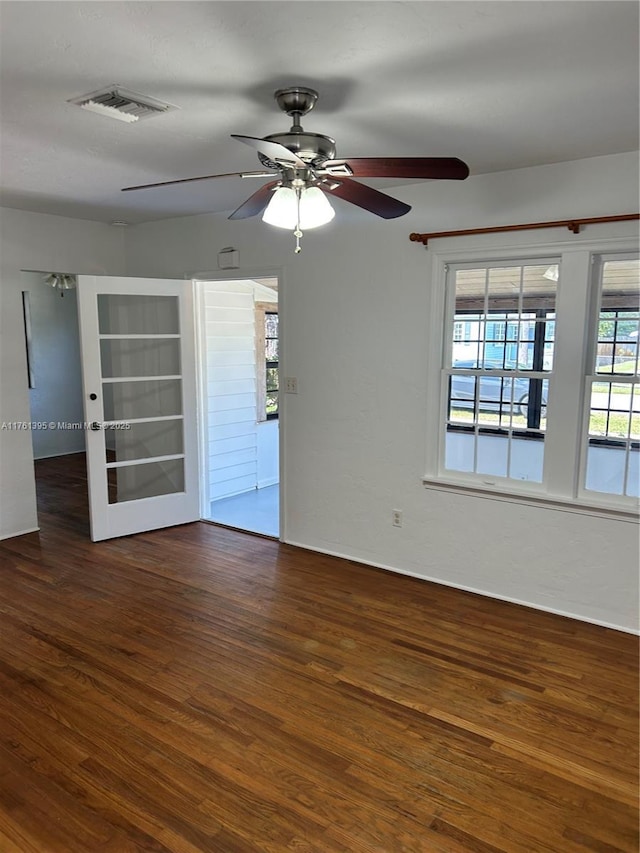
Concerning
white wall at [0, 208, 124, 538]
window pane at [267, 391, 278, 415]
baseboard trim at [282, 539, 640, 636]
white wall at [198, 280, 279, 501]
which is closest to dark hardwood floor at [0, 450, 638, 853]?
baseboard trim at [282, 539, 640, 636]

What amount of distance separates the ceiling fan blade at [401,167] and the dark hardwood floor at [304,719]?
2.16m

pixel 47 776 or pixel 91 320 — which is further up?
pixel 91 320

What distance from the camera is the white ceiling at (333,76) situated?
1673 millimetres

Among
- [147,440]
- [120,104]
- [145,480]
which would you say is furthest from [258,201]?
[145,480]

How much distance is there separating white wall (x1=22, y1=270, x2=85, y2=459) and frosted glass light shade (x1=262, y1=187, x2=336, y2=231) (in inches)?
234

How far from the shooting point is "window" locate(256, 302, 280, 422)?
19.6ft

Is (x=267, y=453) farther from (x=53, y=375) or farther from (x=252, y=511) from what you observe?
(x=53, y=375)

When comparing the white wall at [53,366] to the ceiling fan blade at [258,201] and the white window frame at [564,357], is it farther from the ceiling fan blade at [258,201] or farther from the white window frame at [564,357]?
the ceiling fan blade at [258,201]

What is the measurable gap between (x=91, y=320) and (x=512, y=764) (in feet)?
12.6

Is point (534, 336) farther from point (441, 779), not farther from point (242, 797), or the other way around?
point (242, 797)

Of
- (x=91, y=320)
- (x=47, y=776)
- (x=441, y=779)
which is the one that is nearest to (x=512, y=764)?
(x=441, y=779)

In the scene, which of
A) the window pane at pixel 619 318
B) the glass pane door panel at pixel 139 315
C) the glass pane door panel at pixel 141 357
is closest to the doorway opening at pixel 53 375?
the glass pane door panel at pixel 141 357

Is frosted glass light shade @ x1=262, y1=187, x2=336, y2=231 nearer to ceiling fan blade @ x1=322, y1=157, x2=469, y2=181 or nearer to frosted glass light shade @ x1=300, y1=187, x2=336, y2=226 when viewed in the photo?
frosted glass light shade @ x1=300, y1=187, x2=336, y2=226

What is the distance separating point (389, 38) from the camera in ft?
5.86
